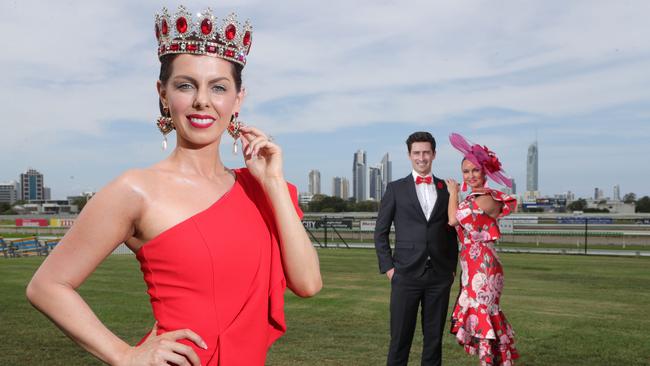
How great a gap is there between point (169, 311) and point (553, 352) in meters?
6.63

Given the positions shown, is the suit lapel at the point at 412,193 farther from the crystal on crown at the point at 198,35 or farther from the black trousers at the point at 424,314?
the crystal on crown at the point at 198,35

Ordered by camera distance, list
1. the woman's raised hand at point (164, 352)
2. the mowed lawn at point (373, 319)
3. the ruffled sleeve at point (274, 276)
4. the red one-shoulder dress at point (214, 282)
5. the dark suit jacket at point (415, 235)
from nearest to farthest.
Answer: the woman's raised hand at point (164, 352) < the red one-shoulder dress at point (214, 282) < the ruffled sleeve at point (274, 276) < the dark suit jacket at point (415, 235) < the mowed lawn at point (373, 319)

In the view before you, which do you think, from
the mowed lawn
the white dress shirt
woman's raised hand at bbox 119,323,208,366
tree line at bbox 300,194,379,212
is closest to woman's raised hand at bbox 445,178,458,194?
the white dress shirt

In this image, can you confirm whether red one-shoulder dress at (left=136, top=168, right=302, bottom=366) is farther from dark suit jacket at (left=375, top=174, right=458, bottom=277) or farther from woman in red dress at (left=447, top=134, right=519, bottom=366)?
woman in red dress at (left=447, top=134, right=519, bottom=366)

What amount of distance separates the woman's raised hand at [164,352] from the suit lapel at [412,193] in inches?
186

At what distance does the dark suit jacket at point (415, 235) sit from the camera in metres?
6.13

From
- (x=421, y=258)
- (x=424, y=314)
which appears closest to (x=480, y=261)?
(x=421, y=258)

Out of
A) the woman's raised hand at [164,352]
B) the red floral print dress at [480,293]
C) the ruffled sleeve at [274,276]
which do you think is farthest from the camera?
the red floral print dress at [480,293]

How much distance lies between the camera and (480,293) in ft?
20.0

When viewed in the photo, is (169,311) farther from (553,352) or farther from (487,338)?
(553,352)

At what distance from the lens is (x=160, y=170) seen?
1.96 metres

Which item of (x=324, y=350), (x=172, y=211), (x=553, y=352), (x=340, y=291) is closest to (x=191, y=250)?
(x=172, y=211)

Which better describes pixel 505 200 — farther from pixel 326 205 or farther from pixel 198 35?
pixel 326 205


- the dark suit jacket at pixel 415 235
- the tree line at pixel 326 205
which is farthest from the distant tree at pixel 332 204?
the dark suit jacket at pixel 415 235
